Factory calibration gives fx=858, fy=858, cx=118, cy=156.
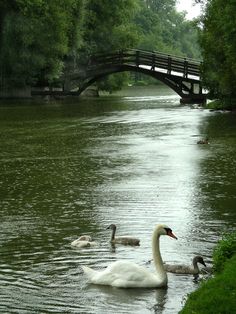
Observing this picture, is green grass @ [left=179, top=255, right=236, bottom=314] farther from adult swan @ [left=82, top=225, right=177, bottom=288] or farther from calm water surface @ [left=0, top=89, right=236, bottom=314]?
adult swan @ [left=82, top=225, right=177, bottom=288]

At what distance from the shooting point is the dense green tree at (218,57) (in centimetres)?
5038

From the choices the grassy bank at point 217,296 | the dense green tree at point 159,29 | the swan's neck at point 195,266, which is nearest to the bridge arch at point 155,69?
the swan's neck at point 195,266

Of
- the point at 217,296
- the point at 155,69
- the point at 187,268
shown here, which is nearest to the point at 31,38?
the point at 155,69

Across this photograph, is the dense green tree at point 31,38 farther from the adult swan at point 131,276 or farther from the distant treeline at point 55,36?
the adult swan at point 131,276

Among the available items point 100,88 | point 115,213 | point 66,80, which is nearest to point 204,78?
point 66,80

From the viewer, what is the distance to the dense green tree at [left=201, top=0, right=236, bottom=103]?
5038 cm

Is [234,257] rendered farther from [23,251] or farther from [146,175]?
[146,175]

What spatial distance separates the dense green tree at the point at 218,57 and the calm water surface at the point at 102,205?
26.7ft

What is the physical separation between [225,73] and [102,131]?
1313 centimetres

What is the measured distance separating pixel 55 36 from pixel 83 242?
56.8 metres

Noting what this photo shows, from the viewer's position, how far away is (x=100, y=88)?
87.5 metres

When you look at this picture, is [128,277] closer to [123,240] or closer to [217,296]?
[123,240]

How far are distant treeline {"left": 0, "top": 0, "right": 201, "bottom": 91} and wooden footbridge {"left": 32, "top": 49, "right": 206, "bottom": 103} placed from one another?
138 cm

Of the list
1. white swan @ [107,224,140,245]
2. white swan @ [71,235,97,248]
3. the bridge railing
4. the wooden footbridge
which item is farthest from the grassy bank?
the bridge railing
